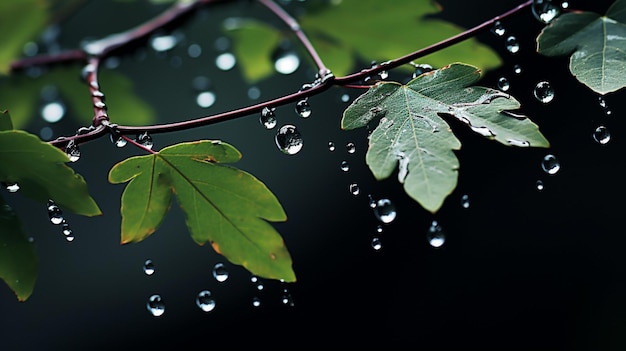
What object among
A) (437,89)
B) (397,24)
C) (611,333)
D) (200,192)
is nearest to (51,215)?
(200,192)

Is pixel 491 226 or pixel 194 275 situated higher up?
pixel 194 275

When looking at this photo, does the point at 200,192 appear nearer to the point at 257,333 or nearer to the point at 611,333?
the point at 257,333

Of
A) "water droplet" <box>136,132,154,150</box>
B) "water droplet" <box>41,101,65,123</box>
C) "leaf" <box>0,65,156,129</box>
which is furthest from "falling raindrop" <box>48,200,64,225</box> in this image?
"water droplet" <box>41,101,65,123</box>

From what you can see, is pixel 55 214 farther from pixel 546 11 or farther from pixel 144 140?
pixel 546 11

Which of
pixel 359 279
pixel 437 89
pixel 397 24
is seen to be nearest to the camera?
pixel 437 89

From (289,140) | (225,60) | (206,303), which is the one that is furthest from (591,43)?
(225,60)

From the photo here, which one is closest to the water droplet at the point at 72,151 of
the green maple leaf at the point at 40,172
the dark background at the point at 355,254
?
the green maple leaf at the point at 40,172

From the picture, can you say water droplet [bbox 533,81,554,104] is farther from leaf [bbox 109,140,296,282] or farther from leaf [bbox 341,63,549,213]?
leaf [bbox 109,140,296,282]
